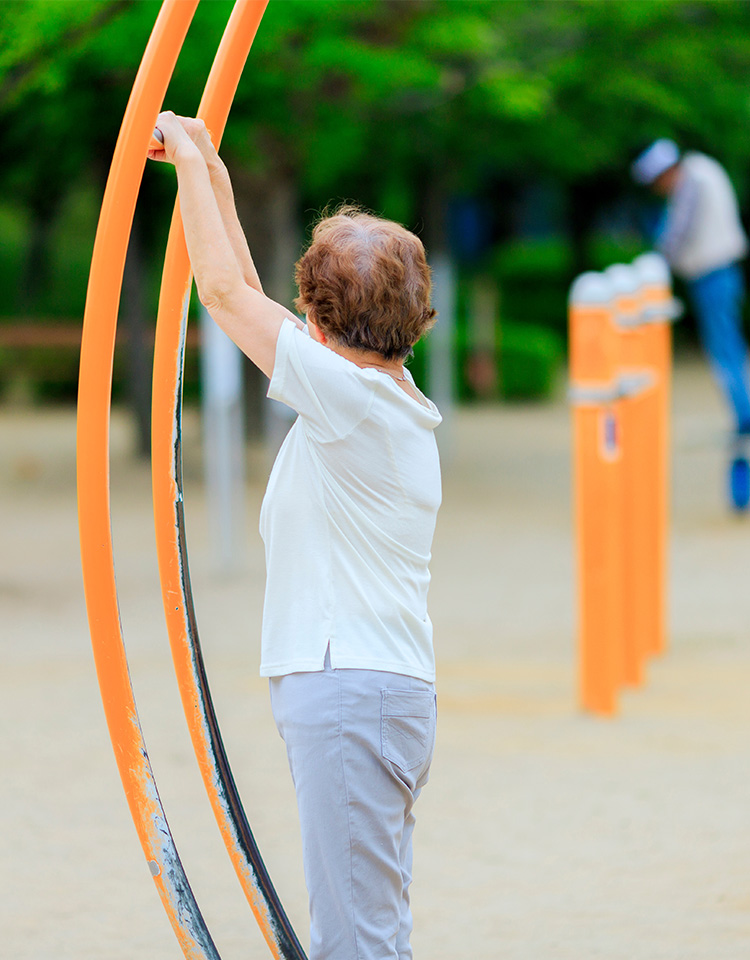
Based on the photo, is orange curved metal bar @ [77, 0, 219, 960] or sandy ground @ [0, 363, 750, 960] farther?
sandy ground @ [0, 363, 750, 960]

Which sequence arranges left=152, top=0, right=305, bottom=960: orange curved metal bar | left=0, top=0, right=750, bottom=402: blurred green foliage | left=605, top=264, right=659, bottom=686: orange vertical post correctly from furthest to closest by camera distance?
left=0, top=0, right=750, bottom=402: blurred green foliage, left=605, top=264, right=659, bottom=686: orange vertical post, left=152, top=0, right=305, bottom=960: orange curved metal bar

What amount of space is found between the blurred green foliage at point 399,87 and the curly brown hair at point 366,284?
4.35 m

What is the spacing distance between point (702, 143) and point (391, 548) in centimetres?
1488

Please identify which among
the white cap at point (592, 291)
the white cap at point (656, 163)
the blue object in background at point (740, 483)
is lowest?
the blue object in background at point (740, 483)

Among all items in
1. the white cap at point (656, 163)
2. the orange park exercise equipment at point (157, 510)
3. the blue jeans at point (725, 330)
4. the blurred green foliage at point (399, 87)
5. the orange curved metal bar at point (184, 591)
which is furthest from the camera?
the white cap at point (656, 163)

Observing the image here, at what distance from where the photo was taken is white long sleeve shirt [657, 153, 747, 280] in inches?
327

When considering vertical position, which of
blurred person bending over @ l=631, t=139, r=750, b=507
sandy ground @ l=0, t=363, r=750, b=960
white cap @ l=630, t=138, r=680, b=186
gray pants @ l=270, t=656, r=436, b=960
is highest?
white cap @ l=630, t=138, r=680, b=186

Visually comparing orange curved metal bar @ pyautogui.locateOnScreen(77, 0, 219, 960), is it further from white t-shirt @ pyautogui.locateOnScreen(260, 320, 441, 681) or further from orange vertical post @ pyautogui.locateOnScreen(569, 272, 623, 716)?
orange vertical post @ pyautogui.locateOnScreen(569, 272, 623, 716)

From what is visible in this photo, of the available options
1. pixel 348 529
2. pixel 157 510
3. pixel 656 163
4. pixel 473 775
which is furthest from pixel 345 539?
pixel 656 163

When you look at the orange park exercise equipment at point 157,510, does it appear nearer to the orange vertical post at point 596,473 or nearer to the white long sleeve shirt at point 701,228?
the orange vertical post at point 596,473

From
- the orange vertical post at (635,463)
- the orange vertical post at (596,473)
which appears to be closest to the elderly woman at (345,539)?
the orange vertical post at (596,473)

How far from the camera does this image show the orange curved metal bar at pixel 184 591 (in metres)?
2.20

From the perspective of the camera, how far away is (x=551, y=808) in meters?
3.90

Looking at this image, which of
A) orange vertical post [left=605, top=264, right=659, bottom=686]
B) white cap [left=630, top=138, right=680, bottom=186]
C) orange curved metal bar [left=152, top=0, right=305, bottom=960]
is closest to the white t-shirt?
orange curved metal bar [left=152, top=0, right=305, bottom=960]
